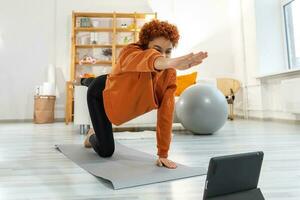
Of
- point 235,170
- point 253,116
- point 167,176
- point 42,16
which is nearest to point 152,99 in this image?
point 167,176

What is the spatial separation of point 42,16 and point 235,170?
17.9 feet

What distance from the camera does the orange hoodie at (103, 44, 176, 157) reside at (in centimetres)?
124

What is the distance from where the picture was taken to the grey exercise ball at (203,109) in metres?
2.59

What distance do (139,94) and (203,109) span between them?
1.42 meters

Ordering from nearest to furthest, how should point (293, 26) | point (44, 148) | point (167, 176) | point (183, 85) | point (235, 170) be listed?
1. point (235, 170)
2. point (167, 176)
3. point (44, 148)
4. point (183, 85)
5. point (293, 26)

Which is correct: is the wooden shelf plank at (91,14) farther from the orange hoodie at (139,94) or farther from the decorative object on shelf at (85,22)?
the orange hoodie at (139,94)

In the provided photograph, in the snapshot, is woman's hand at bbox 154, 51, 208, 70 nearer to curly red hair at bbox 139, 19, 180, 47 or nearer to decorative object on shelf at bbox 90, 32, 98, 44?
curly red hair at bbox 139, 19, 180, 47

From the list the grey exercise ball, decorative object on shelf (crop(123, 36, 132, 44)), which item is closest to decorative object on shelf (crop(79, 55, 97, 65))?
decorative object on shelf (crop(123, 36, 132, 44))

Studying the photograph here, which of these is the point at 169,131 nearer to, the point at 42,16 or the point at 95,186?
the point at 95,186

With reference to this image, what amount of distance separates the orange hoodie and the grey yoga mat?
14 cm

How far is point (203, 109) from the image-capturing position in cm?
257

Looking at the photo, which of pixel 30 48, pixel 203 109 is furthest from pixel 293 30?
pixel 30 48

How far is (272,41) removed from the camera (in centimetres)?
453

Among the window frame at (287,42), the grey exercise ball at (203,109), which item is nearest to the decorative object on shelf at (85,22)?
the grey exercise ball at (203,109)
